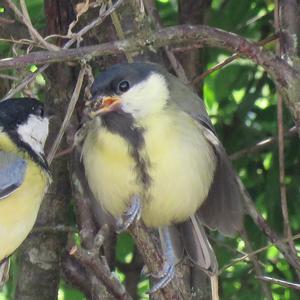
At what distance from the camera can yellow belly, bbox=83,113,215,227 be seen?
217 centimetres

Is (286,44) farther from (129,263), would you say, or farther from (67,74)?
(129,263)

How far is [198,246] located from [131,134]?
44 cm

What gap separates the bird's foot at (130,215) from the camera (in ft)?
6.58

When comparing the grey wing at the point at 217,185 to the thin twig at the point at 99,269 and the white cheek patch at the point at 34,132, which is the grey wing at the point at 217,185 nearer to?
the white cheek patch at the point at 34,132

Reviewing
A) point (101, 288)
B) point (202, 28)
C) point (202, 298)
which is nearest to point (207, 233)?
point (202, 298)

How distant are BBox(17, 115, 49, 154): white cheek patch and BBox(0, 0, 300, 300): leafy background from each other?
1.12 ft

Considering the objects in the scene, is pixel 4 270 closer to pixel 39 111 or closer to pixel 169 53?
pixel 39 111

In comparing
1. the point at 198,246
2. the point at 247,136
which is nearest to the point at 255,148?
the point at 247,136

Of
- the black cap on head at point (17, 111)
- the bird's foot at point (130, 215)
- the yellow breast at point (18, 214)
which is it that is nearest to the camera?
the bird's foot at point (130, 215)

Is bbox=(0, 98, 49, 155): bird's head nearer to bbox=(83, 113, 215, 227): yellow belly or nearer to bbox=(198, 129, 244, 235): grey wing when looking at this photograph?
bbox=(83, 113, 215, 227): yellow belly

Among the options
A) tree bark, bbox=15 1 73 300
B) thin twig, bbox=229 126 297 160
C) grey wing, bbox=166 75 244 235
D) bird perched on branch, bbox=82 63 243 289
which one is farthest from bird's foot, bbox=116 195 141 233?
thin twig, bbox=229 126 297 160

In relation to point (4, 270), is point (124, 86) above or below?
above

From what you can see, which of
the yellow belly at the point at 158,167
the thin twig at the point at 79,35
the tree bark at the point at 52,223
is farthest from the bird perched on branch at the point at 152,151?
the tree bark at the point at 52,223

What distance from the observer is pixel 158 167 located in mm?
2180
